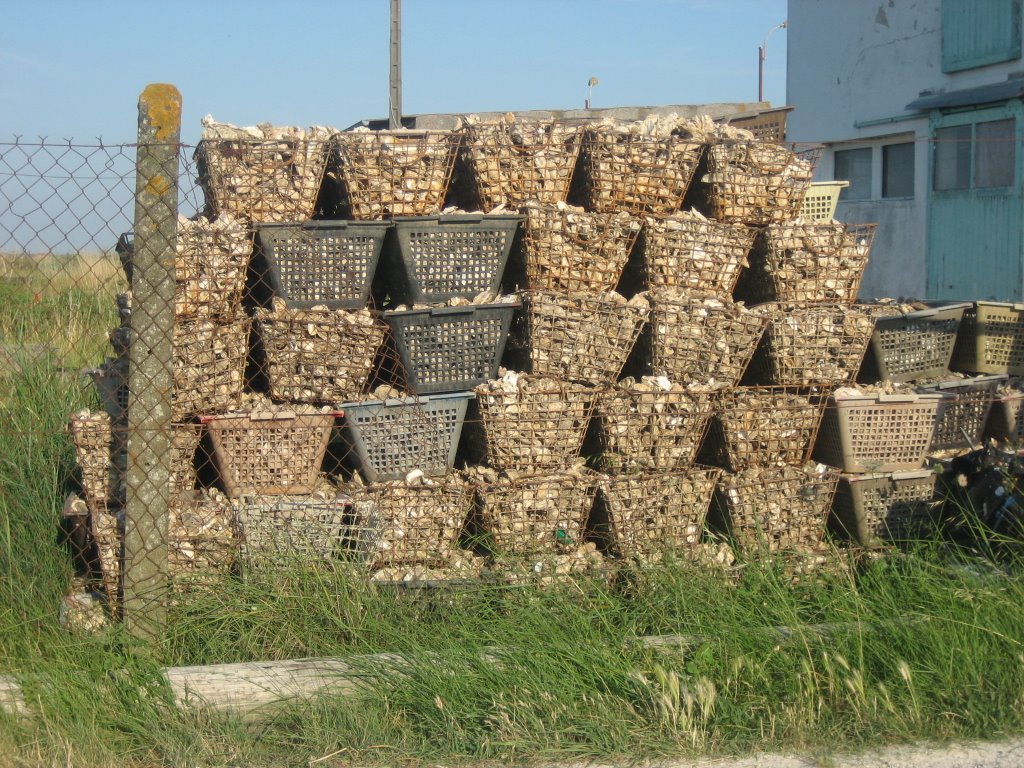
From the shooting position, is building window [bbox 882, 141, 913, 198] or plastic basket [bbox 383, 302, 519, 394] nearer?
plastic basket [bbox 383, 302, 519, 394]

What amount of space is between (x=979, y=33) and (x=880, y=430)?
1012cm

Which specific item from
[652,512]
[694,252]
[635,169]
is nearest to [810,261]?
[694,252]

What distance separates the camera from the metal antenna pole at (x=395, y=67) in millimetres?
10500

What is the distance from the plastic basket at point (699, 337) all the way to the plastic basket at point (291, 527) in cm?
158

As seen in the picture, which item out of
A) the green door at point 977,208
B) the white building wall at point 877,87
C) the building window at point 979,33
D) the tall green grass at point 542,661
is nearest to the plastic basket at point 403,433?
the tall green grass at point 542,661

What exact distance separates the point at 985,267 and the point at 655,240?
988 centimetres

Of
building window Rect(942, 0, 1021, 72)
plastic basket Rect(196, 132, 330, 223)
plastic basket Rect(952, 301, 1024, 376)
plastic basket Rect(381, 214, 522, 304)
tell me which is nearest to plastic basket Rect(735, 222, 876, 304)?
plastic basket Rect(952, 301, 1024, 376)

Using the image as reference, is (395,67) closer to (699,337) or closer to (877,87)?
(699,337)

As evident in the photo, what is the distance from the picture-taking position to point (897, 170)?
593 inches

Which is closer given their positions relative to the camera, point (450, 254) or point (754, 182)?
point (450, 254)

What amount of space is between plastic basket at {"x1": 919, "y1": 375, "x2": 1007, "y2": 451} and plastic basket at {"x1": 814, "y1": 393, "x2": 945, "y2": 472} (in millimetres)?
243

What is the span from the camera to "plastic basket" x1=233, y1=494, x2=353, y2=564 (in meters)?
4.13

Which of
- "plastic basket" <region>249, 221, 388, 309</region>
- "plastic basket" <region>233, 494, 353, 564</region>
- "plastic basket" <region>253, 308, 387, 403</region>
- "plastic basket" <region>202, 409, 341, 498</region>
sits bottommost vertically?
"plastic basket" <region>233, 494, 353, 564</region>

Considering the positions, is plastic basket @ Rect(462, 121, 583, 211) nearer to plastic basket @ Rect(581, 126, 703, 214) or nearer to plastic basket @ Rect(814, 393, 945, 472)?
plastic basket @ Rect(581, 126, 703, 214)
